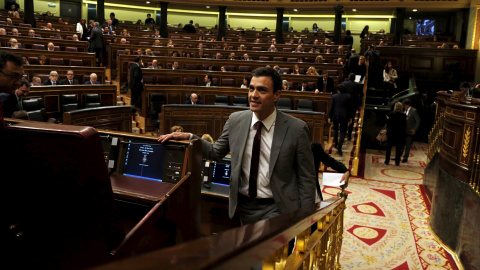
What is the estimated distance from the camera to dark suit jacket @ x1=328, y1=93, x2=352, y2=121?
7527 millimetres

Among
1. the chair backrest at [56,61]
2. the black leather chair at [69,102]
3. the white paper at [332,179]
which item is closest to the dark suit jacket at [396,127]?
the white paper at [332,179]

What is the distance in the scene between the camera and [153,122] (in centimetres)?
807

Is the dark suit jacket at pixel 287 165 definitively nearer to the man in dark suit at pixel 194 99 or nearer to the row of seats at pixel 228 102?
the man in dark suit at pixel 194 99

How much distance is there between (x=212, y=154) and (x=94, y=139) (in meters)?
1.22

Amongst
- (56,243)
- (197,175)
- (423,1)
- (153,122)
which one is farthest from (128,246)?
(423,1)

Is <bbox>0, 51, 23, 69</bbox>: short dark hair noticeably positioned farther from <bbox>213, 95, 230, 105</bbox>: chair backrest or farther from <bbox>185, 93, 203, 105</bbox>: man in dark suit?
<bbox>213, 95, 230, 105</bbox>: chair backrest

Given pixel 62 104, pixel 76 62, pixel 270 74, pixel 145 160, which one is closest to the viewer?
pixel 270 74

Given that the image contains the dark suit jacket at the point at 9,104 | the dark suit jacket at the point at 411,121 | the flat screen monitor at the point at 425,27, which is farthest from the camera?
the flat screen monitor at the point at 425,27

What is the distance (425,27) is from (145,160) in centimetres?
1818

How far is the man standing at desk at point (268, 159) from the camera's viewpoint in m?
2.09

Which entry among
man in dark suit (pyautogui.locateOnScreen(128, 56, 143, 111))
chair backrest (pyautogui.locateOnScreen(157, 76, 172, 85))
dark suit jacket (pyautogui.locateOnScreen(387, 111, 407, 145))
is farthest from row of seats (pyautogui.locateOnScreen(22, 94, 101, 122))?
dark suit jacket (pyautogui.locateOnScreen(387, 111, 407, 145))

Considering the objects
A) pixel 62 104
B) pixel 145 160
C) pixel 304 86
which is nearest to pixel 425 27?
pixel 304 86

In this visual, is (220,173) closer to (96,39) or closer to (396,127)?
(396,127)

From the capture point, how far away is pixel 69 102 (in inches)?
269
